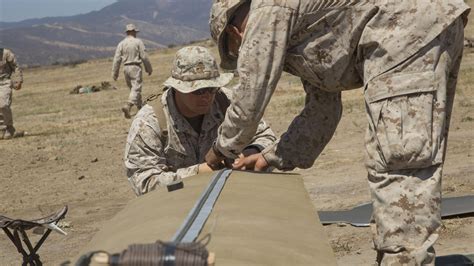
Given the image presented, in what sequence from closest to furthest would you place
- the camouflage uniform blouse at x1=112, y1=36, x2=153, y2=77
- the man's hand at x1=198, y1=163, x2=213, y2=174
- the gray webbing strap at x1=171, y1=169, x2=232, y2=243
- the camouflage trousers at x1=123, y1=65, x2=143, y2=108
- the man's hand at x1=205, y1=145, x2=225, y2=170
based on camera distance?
the gray webbing strap at x1=171, y1=169, x2=232, y2=243
the man's hand at x1=205, y1=145, x2=225, y2=170
the man's hand at x1=198, y1=163, x2=213, y2=174
the camouflage trousers at x1=123, y1=65, x2=143, y2=108
the camouflage uniform blouse at x1=112, y1=36, x2=153, y2=77

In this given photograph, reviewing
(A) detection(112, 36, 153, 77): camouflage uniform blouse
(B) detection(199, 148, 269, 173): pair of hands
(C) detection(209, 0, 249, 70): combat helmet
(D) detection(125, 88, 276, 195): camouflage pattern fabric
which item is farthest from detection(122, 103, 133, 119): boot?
(C) detection(209, 0, 249, 70): combat helmet

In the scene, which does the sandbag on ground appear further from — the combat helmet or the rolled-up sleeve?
the combat helmet

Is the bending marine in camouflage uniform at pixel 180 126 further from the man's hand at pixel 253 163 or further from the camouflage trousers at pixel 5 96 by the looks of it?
→ the camouflage trousers at pixel 5 96

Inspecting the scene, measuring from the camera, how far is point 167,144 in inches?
174

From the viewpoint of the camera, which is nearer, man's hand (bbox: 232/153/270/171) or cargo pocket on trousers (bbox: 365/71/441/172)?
cargo pocket on trousers (bbox: 365/71/441/172)

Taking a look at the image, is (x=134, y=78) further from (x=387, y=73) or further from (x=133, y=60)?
(x=387, y=73)

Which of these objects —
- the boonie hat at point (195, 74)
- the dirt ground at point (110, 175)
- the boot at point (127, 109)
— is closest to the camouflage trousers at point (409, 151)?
the boonie hat at point (195, 74)

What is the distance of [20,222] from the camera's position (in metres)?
4.21

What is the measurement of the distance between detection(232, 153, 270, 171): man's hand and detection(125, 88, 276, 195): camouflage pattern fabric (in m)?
0.34

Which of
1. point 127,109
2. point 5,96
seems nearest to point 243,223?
point 5,96

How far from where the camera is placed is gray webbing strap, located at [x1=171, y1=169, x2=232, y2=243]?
7.93ft

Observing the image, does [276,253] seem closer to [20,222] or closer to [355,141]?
[20,222]

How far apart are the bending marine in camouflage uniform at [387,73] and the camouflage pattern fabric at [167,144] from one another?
92 cm

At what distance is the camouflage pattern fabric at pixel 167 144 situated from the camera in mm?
4238
